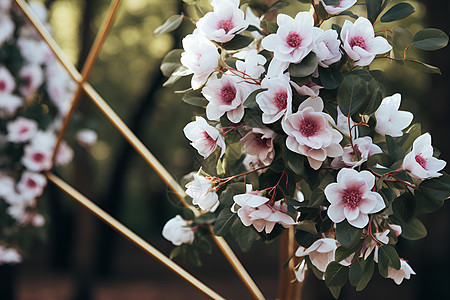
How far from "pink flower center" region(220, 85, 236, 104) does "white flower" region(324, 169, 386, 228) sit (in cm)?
23

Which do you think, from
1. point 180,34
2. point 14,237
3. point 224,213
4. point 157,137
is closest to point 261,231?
point 224,213

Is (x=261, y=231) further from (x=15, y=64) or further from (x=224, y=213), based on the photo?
(x=15, y=64)

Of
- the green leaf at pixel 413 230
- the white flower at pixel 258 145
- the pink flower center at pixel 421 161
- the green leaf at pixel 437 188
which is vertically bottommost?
the green leaf at pixel 413 230

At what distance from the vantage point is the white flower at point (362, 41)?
82cm

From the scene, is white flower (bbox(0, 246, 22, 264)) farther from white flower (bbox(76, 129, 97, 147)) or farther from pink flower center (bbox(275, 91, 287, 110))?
pink flower center (bbox(275, 91, 287, 110))

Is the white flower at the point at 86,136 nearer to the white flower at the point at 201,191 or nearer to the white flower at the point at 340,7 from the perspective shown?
the white flower at the point at 201,191

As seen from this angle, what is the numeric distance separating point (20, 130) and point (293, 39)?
218 centimetres

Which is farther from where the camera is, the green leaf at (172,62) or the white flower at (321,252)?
the green leaf at (172,62)

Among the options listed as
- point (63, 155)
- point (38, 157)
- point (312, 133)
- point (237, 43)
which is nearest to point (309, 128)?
point (312, 133)

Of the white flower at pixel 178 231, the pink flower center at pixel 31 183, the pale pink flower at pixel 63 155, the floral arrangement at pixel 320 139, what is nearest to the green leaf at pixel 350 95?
the floral arrangement at pixel 320 139

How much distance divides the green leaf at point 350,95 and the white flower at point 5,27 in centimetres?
234

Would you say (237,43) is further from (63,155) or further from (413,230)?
(63,155)

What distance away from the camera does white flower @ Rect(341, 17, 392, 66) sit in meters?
0.82

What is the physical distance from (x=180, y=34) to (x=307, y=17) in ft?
23.0
